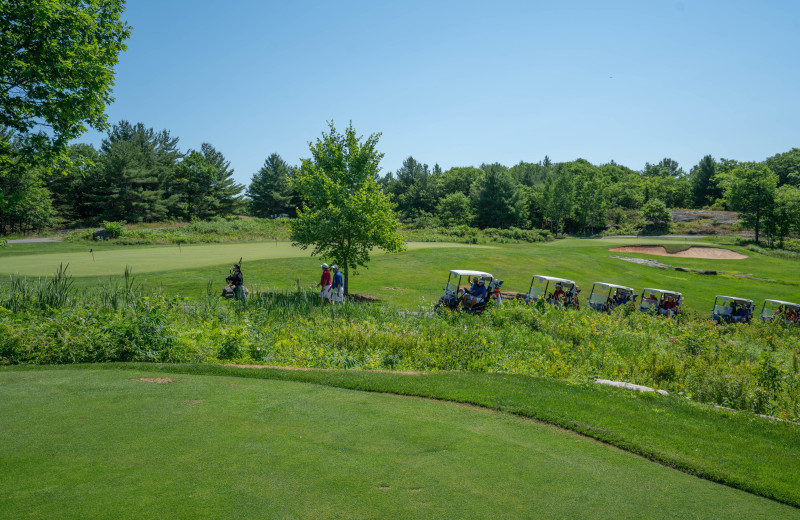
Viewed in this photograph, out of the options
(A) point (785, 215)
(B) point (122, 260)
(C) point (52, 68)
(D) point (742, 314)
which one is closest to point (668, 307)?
(D) point (742, 314)

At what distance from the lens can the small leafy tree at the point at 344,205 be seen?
2052 centimetres

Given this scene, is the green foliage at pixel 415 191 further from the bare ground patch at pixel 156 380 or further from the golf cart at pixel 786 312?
the bare ground patch at pixel 156 380

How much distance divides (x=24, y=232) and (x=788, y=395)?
61588mm

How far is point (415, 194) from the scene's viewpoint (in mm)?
87688

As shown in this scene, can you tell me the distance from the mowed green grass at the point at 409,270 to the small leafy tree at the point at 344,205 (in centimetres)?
236

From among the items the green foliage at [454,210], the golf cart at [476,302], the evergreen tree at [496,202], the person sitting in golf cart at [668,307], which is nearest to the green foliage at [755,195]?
the evergreen tree at [496,202]

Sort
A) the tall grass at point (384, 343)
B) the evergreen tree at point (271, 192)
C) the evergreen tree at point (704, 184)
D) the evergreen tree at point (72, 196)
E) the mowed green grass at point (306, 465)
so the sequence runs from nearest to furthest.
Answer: the mowed green grass at point (306, 465), the tall grass at point (384, 343), the evergreen tree at point (72, 196), the evergreen tree at point (271, 192), the evergreen tree at point (704, 184)

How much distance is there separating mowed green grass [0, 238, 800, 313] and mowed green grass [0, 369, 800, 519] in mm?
12472

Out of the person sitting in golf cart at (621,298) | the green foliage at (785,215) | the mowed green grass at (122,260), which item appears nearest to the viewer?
the person sitting in golf cart at (621,298)

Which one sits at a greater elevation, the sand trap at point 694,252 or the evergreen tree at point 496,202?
the evergreen tree at point 496,202

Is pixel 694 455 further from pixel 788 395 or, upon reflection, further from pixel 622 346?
pixel 622 346

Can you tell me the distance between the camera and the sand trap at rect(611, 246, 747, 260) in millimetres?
43906

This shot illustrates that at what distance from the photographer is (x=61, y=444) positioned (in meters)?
4.94

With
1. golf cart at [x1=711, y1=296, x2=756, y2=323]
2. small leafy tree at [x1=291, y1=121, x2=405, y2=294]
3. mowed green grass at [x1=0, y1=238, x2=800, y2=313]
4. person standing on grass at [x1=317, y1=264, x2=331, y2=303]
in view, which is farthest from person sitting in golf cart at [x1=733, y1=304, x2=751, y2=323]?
person standing on grass at [x1=317, y1=264, x2=331, y2=303]
